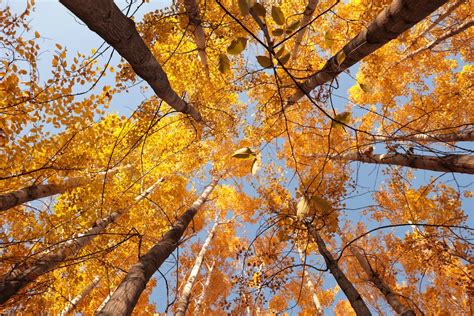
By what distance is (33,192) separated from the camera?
416 cm

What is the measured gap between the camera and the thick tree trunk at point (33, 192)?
352cm

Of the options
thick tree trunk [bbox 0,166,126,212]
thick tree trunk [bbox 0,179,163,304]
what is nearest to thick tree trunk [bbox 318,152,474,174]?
thick tree trunk [bbox 0,179,163,304]

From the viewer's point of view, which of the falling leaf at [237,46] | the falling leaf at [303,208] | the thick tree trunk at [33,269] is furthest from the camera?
the thick tree trunk at [33,269]

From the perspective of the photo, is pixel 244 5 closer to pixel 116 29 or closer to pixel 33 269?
pixel 116 29

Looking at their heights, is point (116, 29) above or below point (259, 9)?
above

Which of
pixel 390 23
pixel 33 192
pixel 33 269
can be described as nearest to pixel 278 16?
pixel 390 23

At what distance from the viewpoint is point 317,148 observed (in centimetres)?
1008

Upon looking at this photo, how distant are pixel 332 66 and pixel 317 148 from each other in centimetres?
828

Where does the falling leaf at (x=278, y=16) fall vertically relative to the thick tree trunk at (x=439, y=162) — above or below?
below

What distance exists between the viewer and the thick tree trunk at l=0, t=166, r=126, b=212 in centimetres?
352

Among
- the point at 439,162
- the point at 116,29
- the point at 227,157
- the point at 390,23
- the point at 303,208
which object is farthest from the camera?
the point at 227,157

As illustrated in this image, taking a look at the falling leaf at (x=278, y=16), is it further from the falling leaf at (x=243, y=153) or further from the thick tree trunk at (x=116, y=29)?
the thick tree trunk at (x=116, y=29)

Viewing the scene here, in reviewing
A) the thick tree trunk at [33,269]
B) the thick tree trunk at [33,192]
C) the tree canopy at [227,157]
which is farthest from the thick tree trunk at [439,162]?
the thick tree trunk at [33,192]

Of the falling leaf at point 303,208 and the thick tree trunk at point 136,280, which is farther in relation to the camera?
the thick tree trunk at point 136,280
